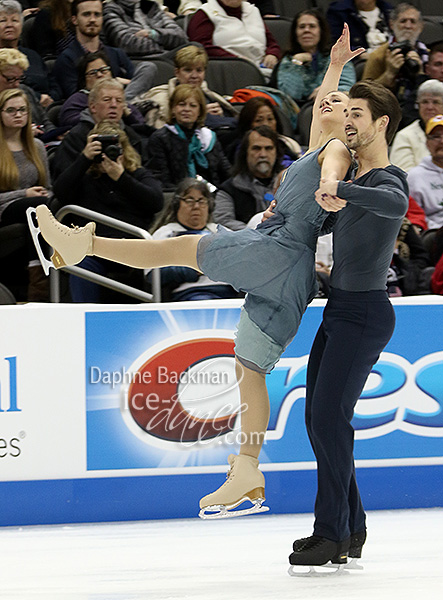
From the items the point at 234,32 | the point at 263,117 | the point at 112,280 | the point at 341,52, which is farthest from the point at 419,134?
the point at 341,52

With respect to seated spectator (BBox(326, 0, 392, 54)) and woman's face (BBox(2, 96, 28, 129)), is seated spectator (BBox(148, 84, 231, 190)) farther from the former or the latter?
seated spectator (BBox(326, 0, 392, 54))

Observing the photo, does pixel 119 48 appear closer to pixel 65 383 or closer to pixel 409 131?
pixel 409 131

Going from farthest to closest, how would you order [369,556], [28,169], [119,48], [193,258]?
1. [119,48]
2. [28,169]
3. [369,556]
4. [193,258]

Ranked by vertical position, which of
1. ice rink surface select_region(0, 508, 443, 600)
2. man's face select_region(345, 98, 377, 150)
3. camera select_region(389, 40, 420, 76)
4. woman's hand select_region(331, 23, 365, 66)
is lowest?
ice rink surface select_region(0, 508, 443, 600)

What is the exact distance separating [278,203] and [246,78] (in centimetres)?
378

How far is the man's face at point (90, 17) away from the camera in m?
6.06

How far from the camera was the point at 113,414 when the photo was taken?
4312 millimetres

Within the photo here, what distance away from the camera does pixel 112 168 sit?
5020 millimetres

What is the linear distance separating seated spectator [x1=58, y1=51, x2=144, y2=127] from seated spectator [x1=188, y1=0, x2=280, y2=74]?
3.63ft

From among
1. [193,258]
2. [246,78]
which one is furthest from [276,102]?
[193,258]

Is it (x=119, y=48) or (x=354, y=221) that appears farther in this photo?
(x=119, y=48)

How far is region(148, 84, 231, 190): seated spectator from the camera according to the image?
5.46 metres

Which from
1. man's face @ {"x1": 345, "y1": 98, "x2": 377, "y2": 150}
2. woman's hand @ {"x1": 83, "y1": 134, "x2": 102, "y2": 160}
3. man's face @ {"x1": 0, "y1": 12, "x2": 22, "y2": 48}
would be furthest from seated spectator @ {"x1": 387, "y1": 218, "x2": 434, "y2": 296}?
man's face @ {"x1": 0, "y1": 12, "x2": 22, "y2": 48}

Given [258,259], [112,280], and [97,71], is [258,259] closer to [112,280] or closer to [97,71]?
[112,280]
